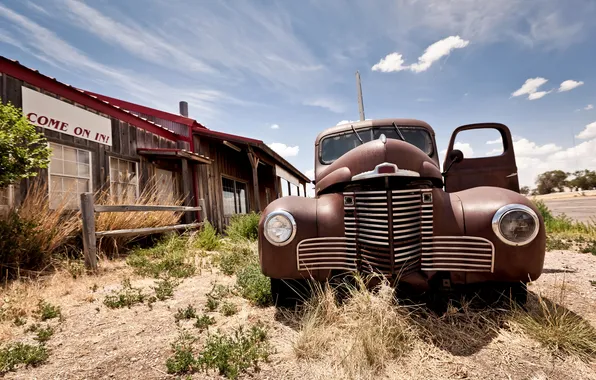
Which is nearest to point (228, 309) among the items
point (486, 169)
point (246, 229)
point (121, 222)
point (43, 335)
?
point (43, 335)

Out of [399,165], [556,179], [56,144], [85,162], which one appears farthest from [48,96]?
[556,179]

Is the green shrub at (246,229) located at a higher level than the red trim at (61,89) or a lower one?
lower

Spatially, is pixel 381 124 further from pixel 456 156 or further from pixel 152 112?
pixel 152 112

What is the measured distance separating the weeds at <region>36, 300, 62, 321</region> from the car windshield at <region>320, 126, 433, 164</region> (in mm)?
3222

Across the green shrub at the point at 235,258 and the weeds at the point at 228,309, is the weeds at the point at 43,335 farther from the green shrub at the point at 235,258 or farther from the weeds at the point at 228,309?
the green shrub at the point at 235,258

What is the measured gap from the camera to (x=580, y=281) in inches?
141

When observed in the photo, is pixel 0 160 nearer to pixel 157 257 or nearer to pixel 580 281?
pixel 157 257

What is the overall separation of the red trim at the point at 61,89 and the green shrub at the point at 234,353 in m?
5.96

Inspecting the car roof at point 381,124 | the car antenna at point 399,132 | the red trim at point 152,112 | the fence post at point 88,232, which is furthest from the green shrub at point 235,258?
the red trim at point 152,112

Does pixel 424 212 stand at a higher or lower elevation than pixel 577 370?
higher

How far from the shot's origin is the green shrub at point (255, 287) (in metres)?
3.05

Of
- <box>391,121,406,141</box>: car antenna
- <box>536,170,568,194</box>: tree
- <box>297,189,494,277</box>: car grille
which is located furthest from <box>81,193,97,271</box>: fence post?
<box>536,170,568,194</box>: tree

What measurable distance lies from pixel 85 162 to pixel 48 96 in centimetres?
143

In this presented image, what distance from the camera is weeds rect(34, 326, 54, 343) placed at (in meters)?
2.33
